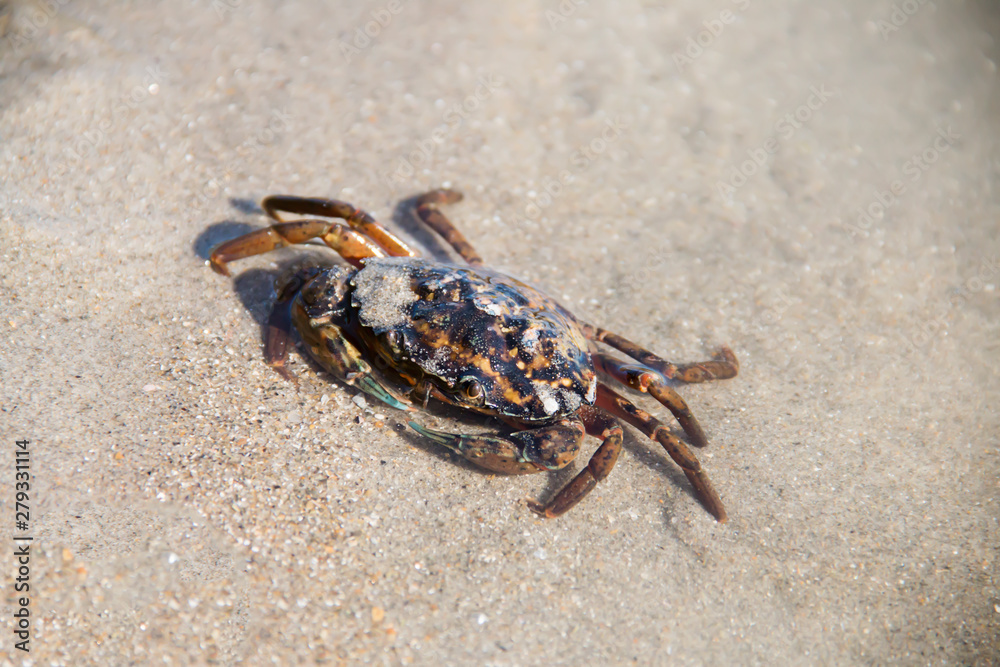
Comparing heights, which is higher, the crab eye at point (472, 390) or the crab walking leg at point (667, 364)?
the crab walking leg at point (667, 364)

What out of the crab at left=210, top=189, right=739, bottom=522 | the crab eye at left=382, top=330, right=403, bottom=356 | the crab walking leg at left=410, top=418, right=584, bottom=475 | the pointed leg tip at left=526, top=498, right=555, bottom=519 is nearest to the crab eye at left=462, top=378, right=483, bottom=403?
the crab at left=210, top=189, right=739, bottom=522

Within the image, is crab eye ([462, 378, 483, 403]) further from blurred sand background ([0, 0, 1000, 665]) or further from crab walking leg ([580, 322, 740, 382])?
crab walking leg ([580, 322, 740, 382])

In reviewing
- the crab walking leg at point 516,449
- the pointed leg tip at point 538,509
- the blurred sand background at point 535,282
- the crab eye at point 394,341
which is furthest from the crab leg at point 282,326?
the pointed leg tip at point 538,509

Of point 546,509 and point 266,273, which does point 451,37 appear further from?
point 546,509

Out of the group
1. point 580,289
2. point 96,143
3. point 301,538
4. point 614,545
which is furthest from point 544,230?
point 96,143

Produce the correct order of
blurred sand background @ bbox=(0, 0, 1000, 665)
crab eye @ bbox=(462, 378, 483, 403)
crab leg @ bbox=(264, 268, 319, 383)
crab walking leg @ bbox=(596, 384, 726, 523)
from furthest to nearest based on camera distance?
crab leg @ bbox=(264, 268, 319, 383), crab walking leg @ bbox=(596, 384, 726, 523), crab eye @ bbox=(462, 378, 483, 403), blurred sand background @ bbox=(0, 0, 1000, 665)

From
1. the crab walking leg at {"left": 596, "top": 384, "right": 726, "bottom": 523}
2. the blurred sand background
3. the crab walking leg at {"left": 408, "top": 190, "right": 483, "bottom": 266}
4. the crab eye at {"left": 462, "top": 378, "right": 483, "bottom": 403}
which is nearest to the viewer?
the blurred sand background

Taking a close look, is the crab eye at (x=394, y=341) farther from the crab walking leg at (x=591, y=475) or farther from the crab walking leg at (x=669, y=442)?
the crab walking leg at (x=669, y=442)
